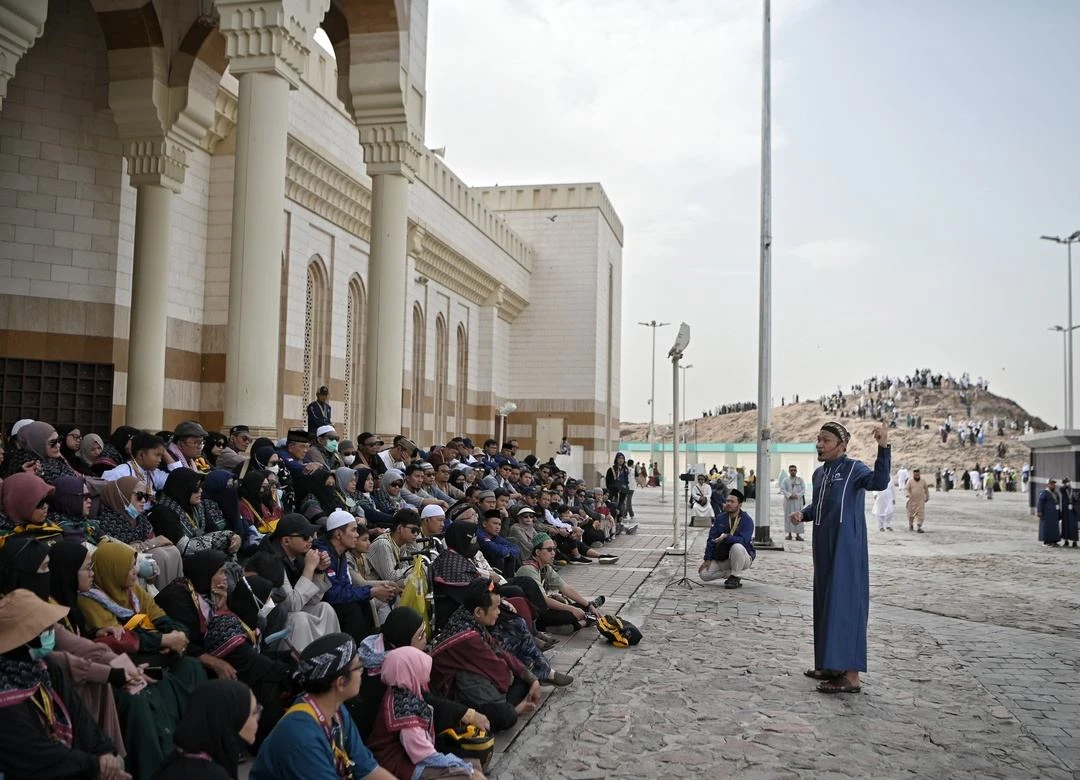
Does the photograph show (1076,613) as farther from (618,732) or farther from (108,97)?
(108,97)

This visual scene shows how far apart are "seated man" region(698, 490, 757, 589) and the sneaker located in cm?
512

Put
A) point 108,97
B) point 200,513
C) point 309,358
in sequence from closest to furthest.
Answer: point 200,513
point 108,97
point 309,358

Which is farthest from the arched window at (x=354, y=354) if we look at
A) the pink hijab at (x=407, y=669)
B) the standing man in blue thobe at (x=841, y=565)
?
the pink hijab at (x=407, y=669)

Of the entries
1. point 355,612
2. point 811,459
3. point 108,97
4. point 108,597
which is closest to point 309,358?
point 108,97

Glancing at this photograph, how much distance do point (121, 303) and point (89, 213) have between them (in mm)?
1261

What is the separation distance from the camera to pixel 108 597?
14.2ft

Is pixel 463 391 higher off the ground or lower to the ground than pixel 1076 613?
higher

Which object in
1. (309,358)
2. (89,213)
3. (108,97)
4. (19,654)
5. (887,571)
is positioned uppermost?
(108,97)

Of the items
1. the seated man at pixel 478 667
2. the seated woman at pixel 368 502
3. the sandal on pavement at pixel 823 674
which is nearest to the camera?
the seated man at pixel 478 667

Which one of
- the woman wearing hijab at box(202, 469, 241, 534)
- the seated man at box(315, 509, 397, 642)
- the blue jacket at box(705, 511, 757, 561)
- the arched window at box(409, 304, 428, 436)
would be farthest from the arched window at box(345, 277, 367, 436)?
the seated man at box(315, 509, 397, 642)

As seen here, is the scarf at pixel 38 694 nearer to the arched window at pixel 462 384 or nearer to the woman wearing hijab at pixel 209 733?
the woman wearing hijab at pixel 209 733

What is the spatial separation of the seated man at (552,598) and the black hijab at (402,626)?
3.05 m

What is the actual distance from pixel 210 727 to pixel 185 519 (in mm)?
3031

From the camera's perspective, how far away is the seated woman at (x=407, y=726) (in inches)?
167
